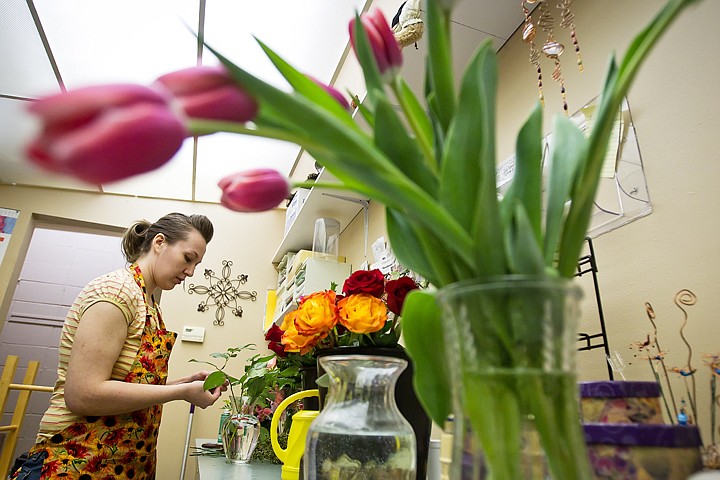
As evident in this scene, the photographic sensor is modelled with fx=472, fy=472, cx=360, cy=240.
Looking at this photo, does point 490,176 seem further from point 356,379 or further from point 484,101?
point 356,379

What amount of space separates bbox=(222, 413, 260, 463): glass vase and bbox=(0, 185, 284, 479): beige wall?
5.79 feet

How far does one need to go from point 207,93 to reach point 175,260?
1.48 metres

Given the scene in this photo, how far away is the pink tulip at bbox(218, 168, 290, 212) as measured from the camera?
12.8 inches

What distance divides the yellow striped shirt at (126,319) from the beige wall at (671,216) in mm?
1148

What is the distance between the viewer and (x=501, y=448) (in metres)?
0.27

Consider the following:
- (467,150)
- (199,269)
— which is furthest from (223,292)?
(467,150)

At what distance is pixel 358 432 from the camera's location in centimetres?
59

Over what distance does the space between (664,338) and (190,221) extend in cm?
152

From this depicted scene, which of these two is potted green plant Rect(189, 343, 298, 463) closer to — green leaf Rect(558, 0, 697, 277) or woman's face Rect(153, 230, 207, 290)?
woman's face Rect(153, 230, 207, 290)

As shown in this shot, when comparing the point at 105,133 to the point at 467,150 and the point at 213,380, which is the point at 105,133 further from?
the point at 213,380

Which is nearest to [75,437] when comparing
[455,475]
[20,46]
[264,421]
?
[264,421]

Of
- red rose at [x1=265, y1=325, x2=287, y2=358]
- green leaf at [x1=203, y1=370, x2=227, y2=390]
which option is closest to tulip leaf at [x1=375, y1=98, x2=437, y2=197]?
red rose at [x1=265, y1=325, x2=287, y2=358]

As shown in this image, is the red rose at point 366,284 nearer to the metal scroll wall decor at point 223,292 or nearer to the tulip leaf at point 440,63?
the tulip leaf at point 440,63

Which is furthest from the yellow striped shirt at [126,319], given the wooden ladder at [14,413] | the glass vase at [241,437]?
the wooden ladder at [14,413]
